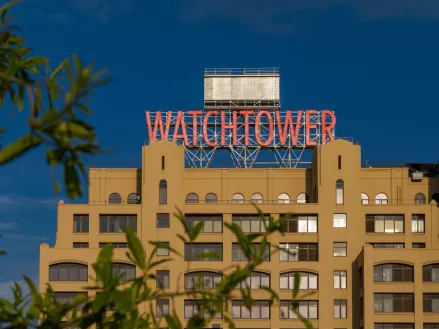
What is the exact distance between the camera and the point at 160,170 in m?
100

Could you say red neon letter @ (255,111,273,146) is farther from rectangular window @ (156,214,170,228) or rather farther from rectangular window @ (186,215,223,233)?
rectangular window @ (156,214,170,228)

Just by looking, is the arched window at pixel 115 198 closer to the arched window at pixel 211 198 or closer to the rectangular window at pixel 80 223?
the rectangular window at pixel 80 223

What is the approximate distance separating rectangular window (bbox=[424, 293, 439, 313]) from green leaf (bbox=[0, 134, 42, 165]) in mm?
86691

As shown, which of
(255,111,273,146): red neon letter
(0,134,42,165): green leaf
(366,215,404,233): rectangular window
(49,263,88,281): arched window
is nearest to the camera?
(0,134,42,165): green leaf

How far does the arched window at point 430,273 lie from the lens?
9312 centimetres

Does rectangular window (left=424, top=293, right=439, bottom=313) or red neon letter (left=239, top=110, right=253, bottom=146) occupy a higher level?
red neon letter (left=239, top=110, right=253, bottom=146)

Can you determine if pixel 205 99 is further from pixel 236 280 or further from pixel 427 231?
pixel 236 280

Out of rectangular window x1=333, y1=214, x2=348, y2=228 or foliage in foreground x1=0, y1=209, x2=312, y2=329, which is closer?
foliage in foreground x1=0, y1=209, x2=312, y2=329

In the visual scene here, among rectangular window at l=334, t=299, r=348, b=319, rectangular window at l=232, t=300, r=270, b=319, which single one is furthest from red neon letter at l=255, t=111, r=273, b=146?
rectangular window at l=334, t=299, r=348, b=319

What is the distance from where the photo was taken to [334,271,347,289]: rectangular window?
320ft

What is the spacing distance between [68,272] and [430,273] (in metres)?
35.2

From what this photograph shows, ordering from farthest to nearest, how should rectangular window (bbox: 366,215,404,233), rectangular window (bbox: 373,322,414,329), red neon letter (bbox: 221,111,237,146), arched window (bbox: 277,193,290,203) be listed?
1. red neon letter (bbox: 221,111,237,146)
2. arched window (bbox: 277,193,290,203)
3. rectangular window (bbox: 366,215,404,233)
4. rectangular window (bbox: 373,322,414,329)

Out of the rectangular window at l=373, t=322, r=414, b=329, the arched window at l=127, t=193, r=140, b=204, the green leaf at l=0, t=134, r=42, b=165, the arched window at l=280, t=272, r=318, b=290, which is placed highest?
the arched window at l=127, t=193, r=140, b=204

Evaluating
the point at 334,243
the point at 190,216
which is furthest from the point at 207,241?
the point at 334,243
